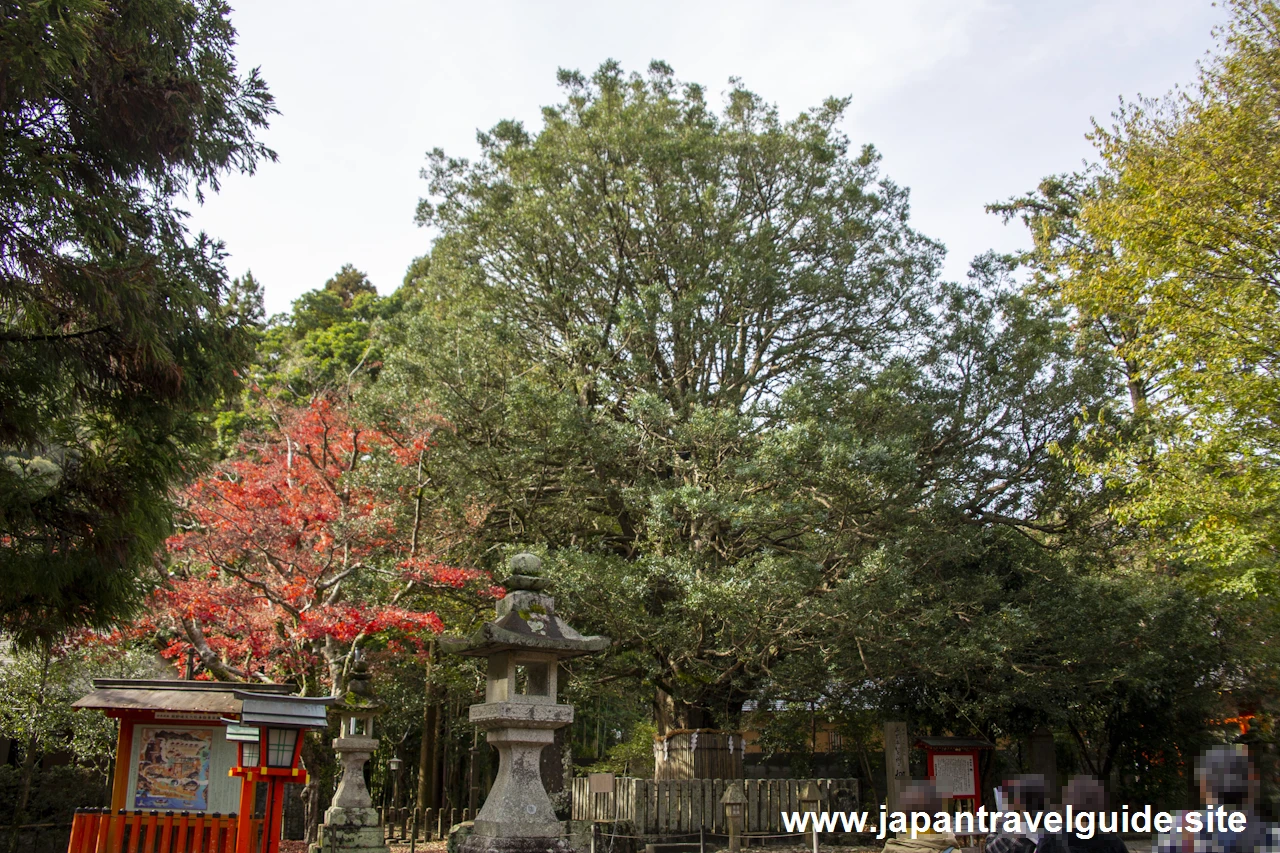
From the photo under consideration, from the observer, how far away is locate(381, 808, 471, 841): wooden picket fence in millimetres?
16144

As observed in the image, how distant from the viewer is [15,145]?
5668 millimetres

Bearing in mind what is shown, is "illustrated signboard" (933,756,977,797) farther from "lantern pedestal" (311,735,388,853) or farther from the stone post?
"lantern pedestal" (311,735,388,853)

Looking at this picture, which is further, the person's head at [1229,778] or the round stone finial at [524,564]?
the round stone finial at [524,564]

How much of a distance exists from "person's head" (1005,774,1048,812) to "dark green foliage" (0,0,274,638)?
19.1 ft

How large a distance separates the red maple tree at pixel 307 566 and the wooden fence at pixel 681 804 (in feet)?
11.8

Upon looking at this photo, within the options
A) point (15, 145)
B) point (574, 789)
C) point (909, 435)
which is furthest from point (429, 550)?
point (15, 145)

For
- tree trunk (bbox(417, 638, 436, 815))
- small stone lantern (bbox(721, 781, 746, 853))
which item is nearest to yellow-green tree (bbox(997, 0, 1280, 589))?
small stone lantern (bbox(721, 781, 746, 853))

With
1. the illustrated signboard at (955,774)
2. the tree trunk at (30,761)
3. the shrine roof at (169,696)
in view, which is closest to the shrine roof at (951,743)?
the illustrated signboard at (955,774)

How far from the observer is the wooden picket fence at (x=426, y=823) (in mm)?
16144

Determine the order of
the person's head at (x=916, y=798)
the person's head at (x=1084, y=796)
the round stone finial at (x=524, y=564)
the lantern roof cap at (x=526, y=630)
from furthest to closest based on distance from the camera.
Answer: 1. the person's head at (x=916, y=798)
2. the round stone finial at (x=524, y=564)
3. the lantern roof cap at (x=526, y=630)
4. the person's head at (x=1084, y=796)

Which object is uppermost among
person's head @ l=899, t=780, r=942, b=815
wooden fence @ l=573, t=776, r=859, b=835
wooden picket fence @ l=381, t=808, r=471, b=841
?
person's head @ l=899, t=780, r=942, b=815

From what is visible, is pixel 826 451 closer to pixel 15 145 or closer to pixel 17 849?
pixel 15 145

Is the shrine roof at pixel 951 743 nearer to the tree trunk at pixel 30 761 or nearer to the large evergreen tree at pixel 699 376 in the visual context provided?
the large evergreen tree at pixel 699 376

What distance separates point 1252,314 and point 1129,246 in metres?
1.91
